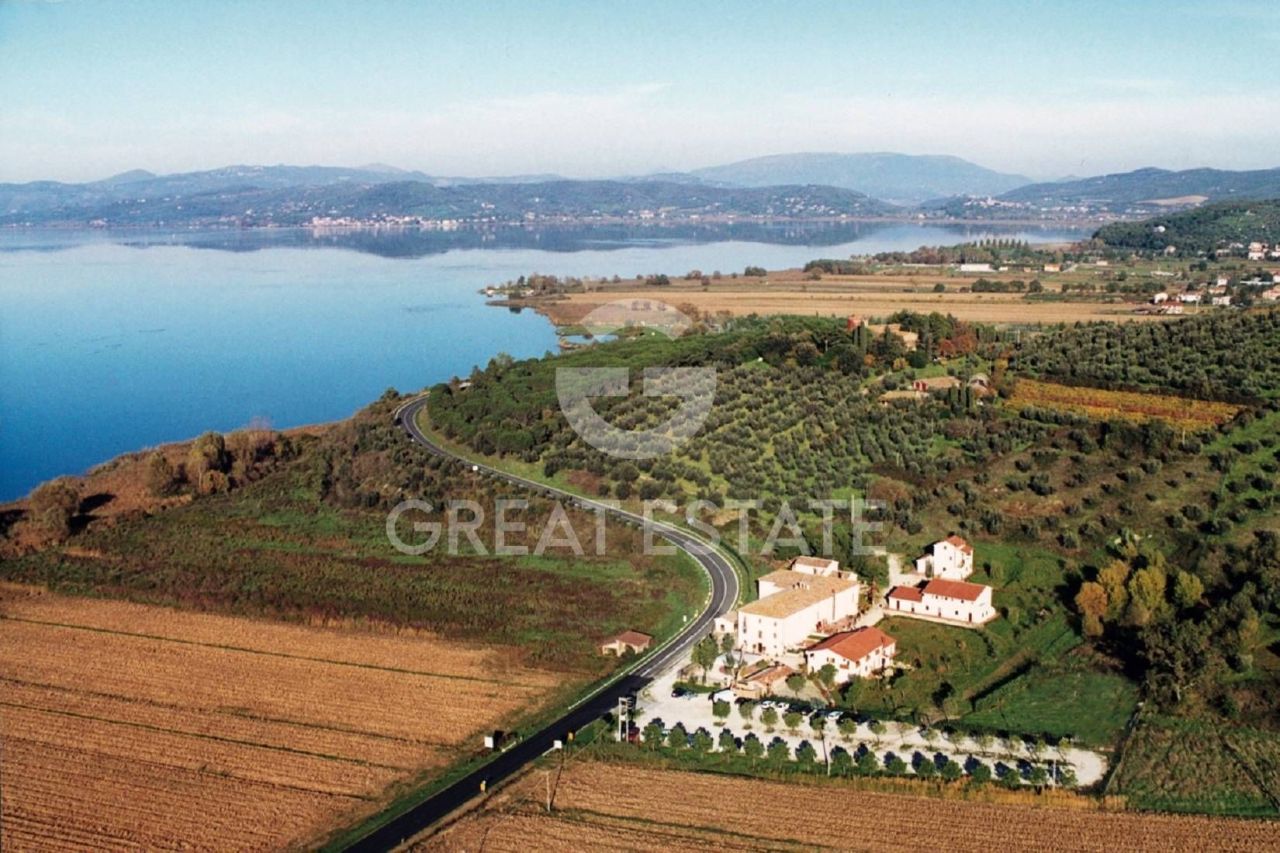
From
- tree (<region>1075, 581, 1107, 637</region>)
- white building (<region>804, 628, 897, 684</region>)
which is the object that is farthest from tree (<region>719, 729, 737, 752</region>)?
tree (<region>1075, 581, 1107, 637</region>)

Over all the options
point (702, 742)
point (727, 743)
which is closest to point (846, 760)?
point (727, 743)

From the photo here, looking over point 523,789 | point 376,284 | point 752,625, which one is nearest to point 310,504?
point 752,625

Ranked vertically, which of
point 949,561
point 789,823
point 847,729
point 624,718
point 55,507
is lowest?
point 789,823

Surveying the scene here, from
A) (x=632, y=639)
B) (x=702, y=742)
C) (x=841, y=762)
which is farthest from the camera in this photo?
(x=632, y=639)

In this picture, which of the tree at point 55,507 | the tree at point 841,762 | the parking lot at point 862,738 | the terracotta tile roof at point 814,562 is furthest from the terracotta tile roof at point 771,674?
the tree at point 55,507

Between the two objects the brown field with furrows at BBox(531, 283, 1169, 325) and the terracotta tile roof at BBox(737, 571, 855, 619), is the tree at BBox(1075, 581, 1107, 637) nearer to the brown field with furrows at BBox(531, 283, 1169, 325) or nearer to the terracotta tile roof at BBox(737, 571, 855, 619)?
the terracotta tile roof at BBox(737, 571, 855, 619)

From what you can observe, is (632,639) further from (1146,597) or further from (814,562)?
(1146,597)

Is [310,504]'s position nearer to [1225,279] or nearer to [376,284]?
[1225,279]
